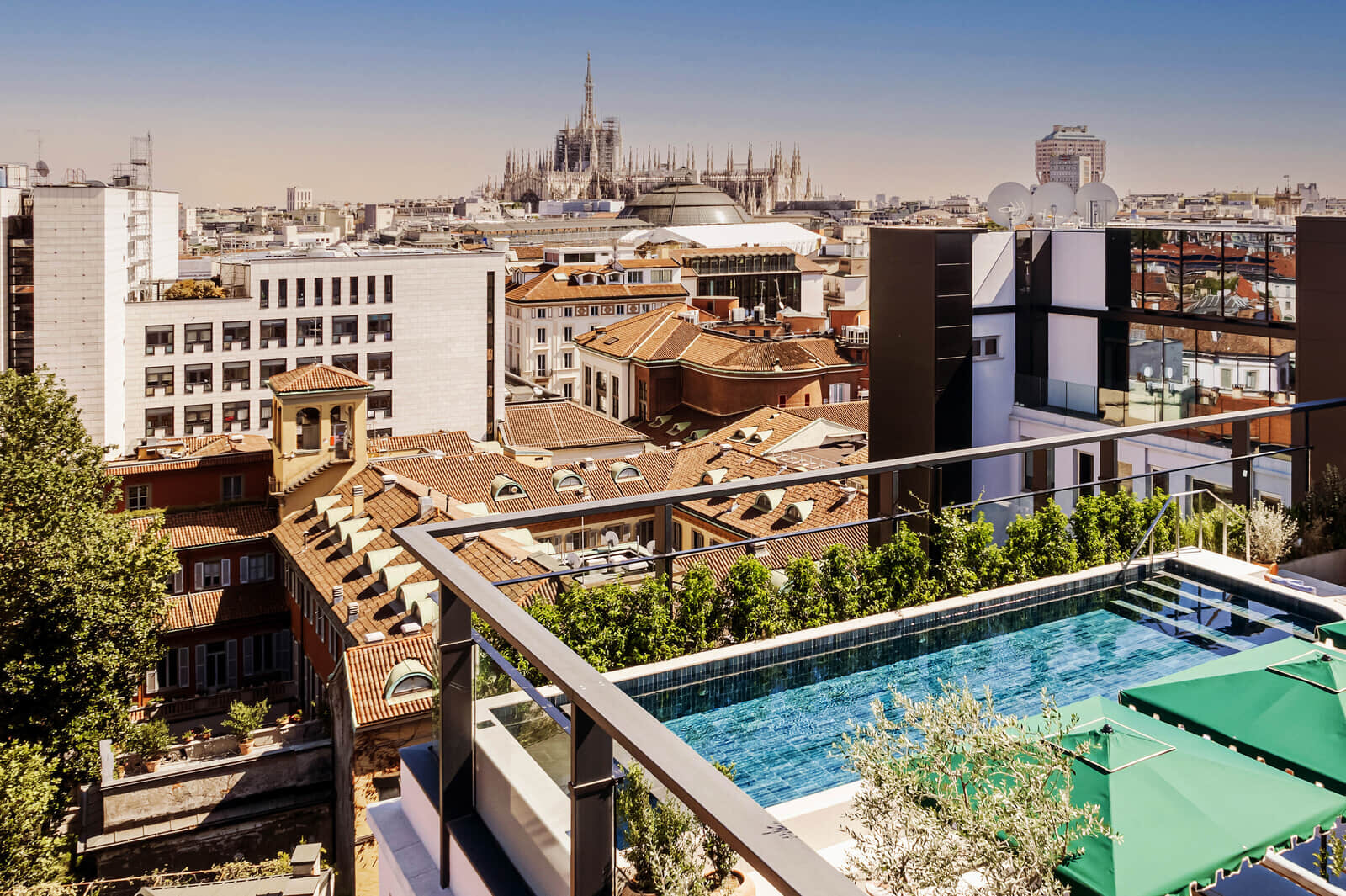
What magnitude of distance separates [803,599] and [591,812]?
3021mm

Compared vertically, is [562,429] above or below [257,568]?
above

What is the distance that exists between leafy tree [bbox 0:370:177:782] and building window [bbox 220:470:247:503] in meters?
6.71

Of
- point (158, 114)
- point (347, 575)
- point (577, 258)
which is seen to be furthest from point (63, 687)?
point (158, 114)

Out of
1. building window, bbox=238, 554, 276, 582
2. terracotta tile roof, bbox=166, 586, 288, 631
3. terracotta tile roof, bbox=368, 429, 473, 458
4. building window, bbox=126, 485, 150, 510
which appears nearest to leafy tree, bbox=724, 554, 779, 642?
terracotta tile roof, bbox=166, 586, 288, 631

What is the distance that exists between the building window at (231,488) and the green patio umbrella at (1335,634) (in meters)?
26.1

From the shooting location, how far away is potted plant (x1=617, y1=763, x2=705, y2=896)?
190 cm

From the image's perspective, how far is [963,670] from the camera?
4.31 meters

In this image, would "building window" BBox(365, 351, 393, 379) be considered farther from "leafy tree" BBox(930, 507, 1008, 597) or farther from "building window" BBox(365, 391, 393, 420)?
"leafy tree" BBox(930, 507, 1008, 597)

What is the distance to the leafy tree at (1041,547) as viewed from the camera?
17.0 feet

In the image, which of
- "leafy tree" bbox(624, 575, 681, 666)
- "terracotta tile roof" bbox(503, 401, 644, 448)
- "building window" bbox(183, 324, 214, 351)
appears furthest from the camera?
"building window" bbox(183, 324, 214, 351)

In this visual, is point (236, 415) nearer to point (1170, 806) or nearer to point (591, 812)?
point (1170, 806)

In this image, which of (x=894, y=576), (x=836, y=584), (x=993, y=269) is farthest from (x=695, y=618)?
(x=993, y=269)

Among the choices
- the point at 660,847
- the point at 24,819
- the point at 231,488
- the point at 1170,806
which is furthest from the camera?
the point at 231,488

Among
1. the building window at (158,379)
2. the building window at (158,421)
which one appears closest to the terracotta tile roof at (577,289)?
the building window at (158,379)
